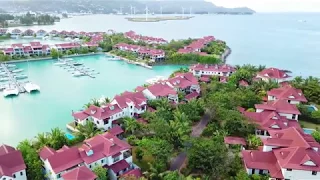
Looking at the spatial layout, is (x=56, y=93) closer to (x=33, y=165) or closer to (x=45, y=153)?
(x=45, y=153)

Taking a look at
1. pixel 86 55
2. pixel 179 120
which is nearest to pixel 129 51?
pixel 86 55

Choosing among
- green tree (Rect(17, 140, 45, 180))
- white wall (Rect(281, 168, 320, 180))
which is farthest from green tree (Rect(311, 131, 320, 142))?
green tree (Rect(17, 140, 45, 180))

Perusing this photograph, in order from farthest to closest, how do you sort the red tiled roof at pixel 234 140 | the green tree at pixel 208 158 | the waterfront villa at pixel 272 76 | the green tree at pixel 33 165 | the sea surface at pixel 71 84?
the waterfront villa at pixel 272 76 → the sea surface at pixel 71 84 → the red tiled roof at pixel 234 140 → the green tree at pixel 208 158 → the green tree at pixel 33 165

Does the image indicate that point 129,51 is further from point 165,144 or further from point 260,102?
point 165,144

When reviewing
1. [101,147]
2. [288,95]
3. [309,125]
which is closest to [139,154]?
[101,147]

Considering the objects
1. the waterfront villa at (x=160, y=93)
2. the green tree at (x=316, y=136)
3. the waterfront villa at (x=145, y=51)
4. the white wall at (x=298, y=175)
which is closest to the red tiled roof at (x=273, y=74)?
the waterfront villa at (x=160, y=93)

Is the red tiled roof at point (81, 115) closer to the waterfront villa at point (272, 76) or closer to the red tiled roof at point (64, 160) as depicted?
the red tiled roof at point (64, 160)

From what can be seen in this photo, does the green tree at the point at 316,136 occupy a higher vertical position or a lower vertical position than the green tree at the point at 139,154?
higher

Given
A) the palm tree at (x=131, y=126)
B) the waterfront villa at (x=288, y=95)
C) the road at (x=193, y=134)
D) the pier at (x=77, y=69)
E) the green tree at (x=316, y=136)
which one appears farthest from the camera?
the pier at (x=77, y=69)
